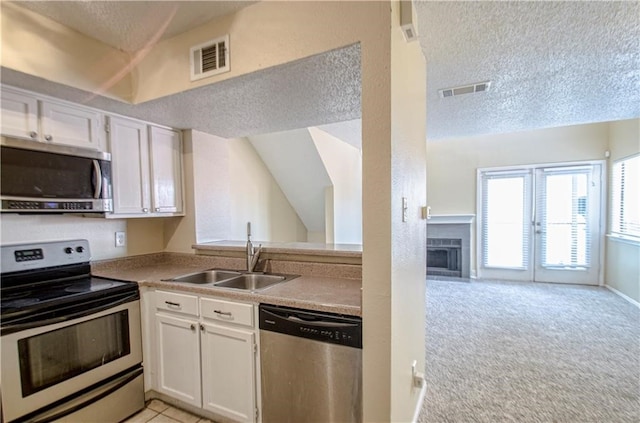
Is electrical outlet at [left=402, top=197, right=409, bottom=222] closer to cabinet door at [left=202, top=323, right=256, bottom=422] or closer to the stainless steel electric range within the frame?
cabinet door at [left=202, top=323, right=256, bottom=422]

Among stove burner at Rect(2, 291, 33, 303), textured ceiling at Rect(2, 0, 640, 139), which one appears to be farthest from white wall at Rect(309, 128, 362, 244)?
stove burner at Rect(2, 291, 33, 303)

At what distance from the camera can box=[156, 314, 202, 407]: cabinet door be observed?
2.01 meters

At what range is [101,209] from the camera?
216 centimetres

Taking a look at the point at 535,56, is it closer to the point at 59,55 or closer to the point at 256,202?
the point at 59,55

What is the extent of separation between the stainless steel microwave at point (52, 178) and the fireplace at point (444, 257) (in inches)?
210

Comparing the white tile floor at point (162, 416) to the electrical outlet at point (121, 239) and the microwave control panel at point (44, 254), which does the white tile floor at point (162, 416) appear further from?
the electrical outlet at point (121, 239)

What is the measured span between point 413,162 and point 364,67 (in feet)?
2.23

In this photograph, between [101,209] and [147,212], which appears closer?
[101,209]

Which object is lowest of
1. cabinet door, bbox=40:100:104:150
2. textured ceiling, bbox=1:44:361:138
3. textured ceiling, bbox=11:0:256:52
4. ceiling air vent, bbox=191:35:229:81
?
cabinet door, bbox=40:100:104:150

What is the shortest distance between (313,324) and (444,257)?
503 cm

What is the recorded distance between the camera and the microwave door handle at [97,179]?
2113 mm

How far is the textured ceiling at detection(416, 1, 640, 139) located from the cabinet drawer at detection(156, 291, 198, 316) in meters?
2.23

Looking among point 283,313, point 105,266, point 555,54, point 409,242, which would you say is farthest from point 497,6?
point 105,266

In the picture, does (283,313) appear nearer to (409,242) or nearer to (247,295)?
(247,295)
